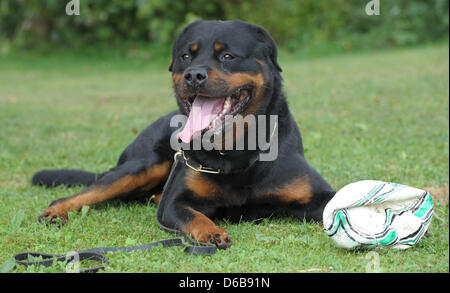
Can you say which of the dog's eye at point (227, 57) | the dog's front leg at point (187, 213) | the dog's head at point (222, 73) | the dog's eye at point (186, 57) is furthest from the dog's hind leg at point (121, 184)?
the dog's eye at point (227, 57)

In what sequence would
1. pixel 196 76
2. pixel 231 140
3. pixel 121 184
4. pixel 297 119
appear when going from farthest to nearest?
pixel 297 119 < pixel 121 184 < pixel 231 140 < pixel 196 76

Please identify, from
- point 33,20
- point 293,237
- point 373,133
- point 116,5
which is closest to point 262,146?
point 293,237

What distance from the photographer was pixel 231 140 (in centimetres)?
383

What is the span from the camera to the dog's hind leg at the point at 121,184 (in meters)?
4.12

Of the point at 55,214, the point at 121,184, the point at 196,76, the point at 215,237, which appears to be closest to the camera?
the point at 215,237

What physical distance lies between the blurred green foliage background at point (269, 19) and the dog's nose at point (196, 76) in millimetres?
10118

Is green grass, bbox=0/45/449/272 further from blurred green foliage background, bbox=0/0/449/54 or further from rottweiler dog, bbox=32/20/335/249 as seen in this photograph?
blurred green foliage background, bbox=0/0/449/54

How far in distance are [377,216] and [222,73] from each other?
1.24 m

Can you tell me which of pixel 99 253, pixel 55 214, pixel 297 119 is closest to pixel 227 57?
pixel 99 253

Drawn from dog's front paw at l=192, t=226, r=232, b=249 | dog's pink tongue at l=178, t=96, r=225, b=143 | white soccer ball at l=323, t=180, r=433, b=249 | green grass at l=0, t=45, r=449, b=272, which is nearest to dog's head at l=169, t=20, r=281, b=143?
dog's pink tongue at l=178, t=96, r=225, b=143

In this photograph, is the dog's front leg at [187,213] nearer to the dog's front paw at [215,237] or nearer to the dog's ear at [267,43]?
the dog's front paw at [215,237]

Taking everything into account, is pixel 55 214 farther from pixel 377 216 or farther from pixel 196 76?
pixel 377 216

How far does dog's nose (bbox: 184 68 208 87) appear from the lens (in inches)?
137

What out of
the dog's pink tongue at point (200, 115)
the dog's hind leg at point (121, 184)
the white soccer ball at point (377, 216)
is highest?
the dog's pink tongue at point (200, 115)
